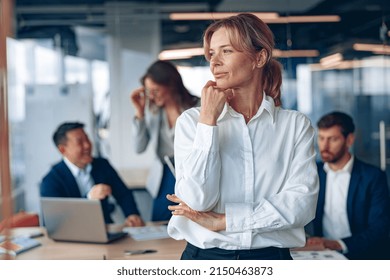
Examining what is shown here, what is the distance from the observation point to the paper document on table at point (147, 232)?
13.6 ft

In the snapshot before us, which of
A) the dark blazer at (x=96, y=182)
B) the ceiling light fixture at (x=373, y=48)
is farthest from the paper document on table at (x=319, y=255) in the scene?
the ceiling light fixture at (x=373, y=48)

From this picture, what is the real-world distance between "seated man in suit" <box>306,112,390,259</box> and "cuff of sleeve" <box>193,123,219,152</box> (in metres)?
1.83

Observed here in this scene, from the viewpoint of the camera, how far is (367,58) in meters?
6.82

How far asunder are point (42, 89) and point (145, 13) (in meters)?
1.49

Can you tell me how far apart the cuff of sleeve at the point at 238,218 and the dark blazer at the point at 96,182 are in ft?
6.61

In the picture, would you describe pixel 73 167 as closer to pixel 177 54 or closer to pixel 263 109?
pixel 263 109

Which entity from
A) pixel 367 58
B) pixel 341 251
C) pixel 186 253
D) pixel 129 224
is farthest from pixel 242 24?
pixel 367 58

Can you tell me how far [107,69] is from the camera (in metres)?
7.50

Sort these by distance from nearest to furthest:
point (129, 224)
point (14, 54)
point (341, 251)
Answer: point (341, 251), point (129, 224), point (14, 54)

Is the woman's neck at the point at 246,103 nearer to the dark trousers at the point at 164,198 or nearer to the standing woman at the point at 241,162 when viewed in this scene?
the standing woman at the point at 241,162

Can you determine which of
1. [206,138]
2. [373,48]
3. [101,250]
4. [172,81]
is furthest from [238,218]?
[373,48]

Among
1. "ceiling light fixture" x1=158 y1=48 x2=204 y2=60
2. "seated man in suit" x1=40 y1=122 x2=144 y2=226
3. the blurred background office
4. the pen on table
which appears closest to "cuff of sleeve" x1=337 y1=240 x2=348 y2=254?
the pen on table

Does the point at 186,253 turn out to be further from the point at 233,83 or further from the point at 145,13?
the point at 145,13

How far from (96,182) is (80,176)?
171mm
